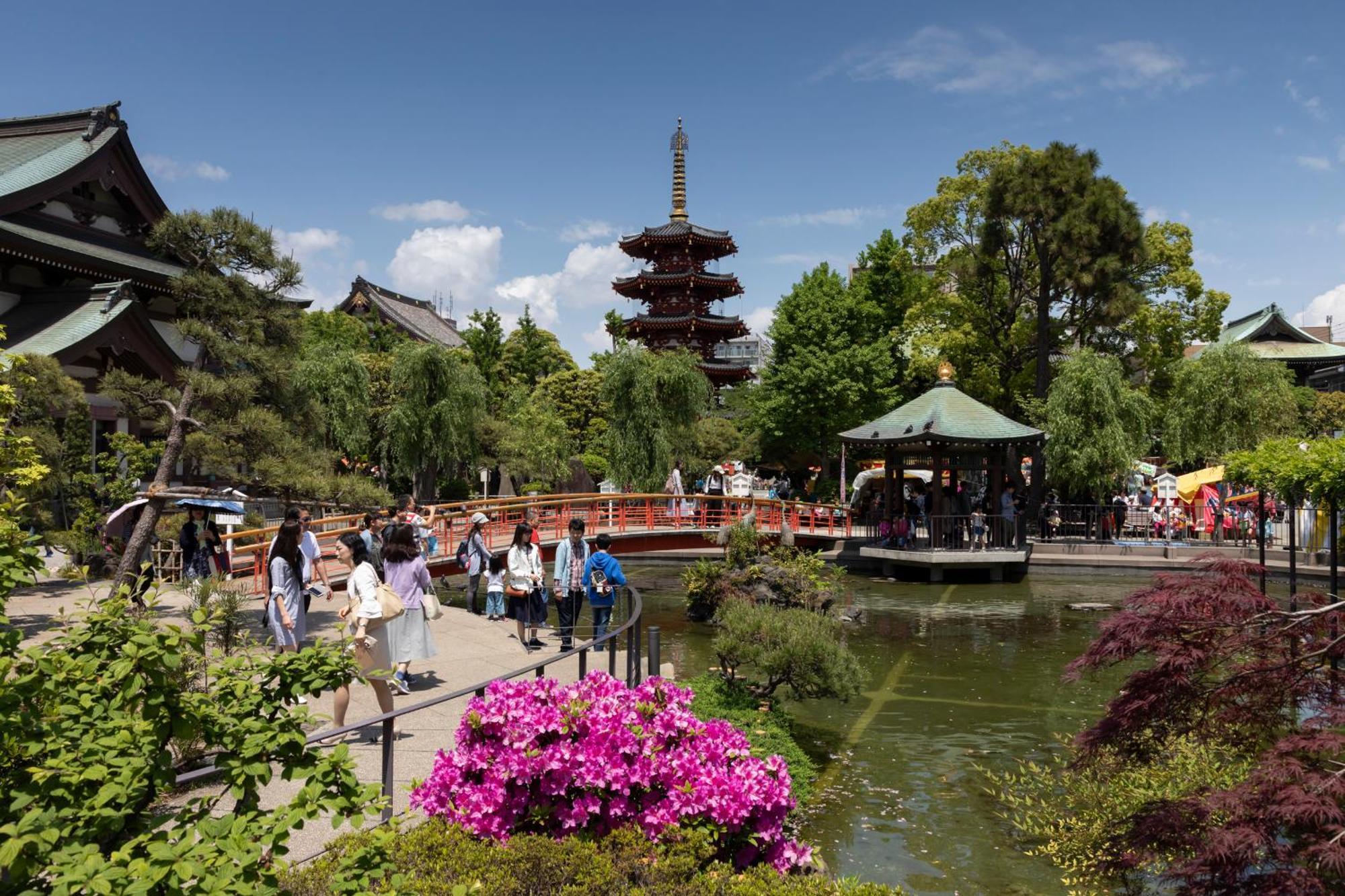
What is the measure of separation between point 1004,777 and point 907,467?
85.1 ft

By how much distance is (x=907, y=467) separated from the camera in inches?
1375

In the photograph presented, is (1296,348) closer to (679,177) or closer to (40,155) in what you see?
(679,177)

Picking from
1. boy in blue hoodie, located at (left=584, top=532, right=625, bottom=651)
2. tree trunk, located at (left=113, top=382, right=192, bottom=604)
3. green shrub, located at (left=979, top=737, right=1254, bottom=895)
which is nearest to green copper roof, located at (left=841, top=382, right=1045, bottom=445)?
boy in blue hoodie, located at (left=584, top=532, right=625, bottom=651)

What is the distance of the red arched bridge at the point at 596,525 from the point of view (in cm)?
1972

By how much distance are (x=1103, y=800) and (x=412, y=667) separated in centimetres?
742

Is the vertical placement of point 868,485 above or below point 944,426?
below

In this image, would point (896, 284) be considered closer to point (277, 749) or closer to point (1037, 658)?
point (1037, 658)

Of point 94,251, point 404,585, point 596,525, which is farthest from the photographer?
point 596,525

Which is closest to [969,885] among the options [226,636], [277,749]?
[277,749]

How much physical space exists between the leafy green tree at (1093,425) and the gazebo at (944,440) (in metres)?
2.88

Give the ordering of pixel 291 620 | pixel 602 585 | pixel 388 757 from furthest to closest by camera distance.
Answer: pixel 602 585
pixel 291 620
pixel 388 757

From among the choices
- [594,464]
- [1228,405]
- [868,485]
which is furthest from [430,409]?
[1228,405]

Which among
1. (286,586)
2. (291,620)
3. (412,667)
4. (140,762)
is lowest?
(412,667)

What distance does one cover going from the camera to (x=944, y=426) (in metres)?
24.8
